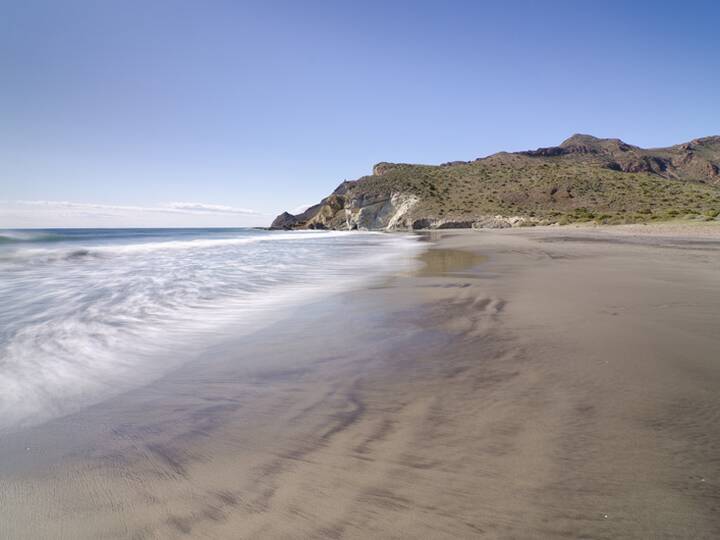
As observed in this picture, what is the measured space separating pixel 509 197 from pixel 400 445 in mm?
63652

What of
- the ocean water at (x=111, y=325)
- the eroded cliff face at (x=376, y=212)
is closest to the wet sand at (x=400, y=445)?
the ocean water at (x=111, y=325)

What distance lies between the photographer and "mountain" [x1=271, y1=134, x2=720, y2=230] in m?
45.9

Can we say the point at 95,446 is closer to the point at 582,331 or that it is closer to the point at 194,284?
the point at 582,331

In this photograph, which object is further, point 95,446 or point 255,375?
point 255,375

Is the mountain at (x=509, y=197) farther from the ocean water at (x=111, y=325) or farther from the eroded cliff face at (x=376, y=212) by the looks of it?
the ocean water at (x=111, y=325)

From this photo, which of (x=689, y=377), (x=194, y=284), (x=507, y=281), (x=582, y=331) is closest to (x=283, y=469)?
(x=689, y=377)

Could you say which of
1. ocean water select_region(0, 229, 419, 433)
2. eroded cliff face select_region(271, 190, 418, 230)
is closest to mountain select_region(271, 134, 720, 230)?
eroded cliff face select_region(271, 190, 418, 230)

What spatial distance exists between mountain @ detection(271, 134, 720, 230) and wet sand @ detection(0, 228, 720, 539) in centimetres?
3838

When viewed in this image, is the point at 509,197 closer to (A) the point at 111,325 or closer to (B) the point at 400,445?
(A) the point at 111,325

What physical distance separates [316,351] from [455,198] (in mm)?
66698

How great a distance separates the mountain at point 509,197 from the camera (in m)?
45.9

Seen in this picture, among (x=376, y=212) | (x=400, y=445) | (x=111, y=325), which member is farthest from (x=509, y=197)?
(x=400, y=445)

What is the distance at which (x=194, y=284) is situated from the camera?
902 centimetres

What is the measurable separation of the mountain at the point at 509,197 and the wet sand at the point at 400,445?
38381 mm
